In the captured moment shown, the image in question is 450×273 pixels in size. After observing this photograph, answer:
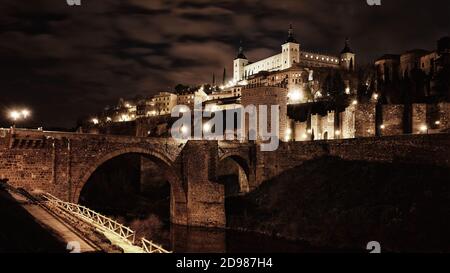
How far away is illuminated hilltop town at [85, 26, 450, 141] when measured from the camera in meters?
47.3

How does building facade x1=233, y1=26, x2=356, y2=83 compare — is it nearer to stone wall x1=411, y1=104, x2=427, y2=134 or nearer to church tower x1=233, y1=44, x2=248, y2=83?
church tower x1=233, y1=44, x2=248, y2=83

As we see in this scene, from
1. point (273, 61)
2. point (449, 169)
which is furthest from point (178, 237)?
point (273, 61)

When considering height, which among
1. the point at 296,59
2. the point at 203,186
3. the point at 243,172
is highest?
the point at 296,59

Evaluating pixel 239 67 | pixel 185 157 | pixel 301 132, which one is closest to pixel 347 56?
pixel 239 67

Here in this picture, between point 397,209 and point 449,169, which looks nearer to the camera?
point 397,209

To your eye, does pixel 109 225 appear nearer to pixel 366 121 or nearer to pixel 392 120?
pixel 366 121

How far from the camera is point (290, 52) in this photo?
121 meters

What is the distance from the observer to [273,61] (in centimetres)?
12888

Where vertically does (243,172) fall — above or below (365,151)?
below

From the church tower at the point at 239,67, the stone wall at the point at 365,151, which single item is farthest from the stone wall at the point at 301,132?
the church tower at the point at 239,67

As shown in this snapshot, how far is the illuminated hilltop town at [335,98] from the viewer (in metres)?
47.3

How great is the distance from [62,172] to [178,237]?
11.1m

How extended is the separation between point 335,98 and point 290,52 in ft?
176
